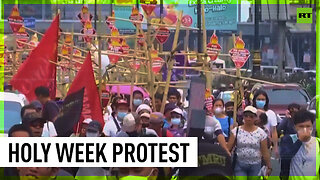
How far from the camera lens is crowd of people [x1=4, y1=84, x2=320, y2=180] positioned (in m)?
7.21

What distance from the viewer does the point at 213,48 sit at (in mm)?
→ 7797

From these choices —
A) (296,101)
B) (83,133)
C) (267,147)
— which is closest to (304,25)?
(296,101)

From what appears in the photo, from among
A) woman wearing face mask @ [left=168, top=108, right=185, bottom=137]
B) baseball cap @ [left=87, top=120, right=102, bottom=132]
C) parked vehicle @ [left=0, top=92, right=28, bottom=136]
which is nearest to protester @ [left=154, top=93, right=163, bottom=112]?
woman wearing face mask @ [left=168, top=108, right=185, bottom=137]

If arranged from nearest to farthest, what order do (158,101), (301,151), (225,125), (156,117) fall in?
(156,117) < (225,125) < (301,151) < (158,101)

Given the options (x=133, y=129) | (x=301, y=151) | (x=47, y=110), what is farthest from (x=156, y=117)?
(x=301, y=151)

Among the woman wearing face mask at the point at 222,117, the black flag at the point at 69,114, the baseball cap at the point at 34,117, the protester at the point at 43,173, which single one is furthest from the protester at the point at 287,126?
the baseball cap at the point at 34,117

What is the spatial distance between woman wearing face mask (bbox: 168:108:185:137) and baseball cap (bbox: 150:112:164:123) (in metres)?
0.10

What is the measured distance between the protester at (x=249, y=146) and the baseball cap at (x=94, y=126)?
1157mm

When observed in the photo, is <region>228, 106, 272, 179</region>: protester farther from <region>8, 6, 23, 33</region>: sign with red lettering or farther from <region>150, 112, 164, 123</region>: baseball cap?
<region>8, 6, 23, 33</region>: sign with red lettering

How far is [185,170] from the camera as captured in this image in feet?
23.9

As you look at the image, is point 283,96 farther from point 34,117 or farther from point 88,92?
point 34,117

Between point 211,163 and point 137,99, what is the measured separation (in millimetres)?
1036

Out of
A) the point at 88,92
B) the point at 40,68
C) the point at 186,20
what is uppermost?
the point at 186,20

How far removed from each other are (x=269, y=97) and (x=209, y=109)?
0.59 metres
